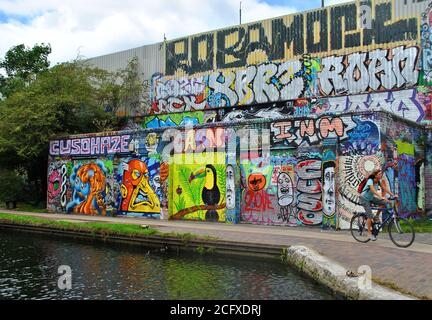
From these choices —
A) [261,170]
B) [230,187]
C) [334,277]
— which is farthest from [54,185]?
[334,277]

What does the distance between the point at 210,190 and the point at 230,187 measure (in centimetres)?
101

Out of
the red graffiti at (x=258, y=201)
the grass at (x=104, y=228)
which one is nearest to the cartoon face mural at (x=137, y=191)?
the grass at (x=104, y=228)

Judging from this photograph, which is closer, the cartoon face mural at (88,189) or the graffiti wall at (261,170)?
the graffiti wall at (261,170)

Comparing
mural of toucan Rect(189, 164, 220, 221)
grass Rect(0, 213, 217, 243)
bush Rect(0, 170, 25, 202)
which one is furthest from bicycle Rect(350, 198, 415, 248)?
bush Rect(0, 170, 25, 202)

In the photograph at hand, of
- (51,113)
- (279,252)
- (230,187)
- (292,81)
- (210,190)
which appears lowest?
(279,252)

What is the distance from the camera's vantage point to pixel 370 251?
412 inches

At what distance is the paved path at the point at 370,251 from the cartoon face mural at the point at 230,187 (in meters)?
2.24

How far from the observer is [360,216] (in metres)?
12.4

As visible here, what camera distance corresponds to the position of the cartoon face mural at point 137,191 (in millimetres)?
19984

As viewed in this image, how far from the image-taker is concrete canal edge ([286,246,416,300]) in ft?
21.6

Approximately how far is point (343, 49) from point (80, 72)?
51.1ft

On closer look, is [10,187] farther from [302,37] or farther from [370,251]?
[370,251]

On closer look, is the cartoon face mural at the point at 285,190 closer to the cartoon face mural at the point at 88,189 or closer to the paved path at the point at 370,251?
the paved path at the point at 370,251
